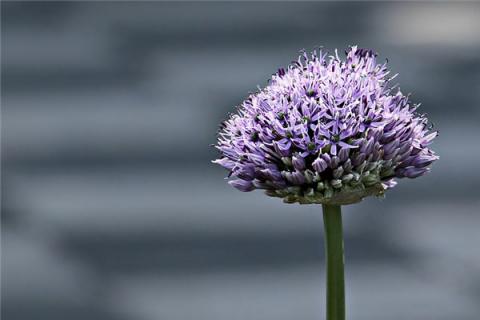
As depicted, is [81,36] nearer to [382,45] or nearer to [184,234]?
[184,234]

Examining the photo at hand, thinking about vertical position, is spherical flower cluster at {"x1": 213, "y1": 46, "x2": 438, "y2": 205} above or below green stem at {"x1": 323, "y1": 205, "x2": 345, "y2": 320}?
above

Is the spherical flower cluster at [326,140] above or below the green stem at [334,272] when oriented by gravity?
above

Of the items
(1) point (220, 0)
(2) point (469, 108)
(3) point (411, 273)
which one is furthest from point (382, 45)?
(3) point (411, 273)
